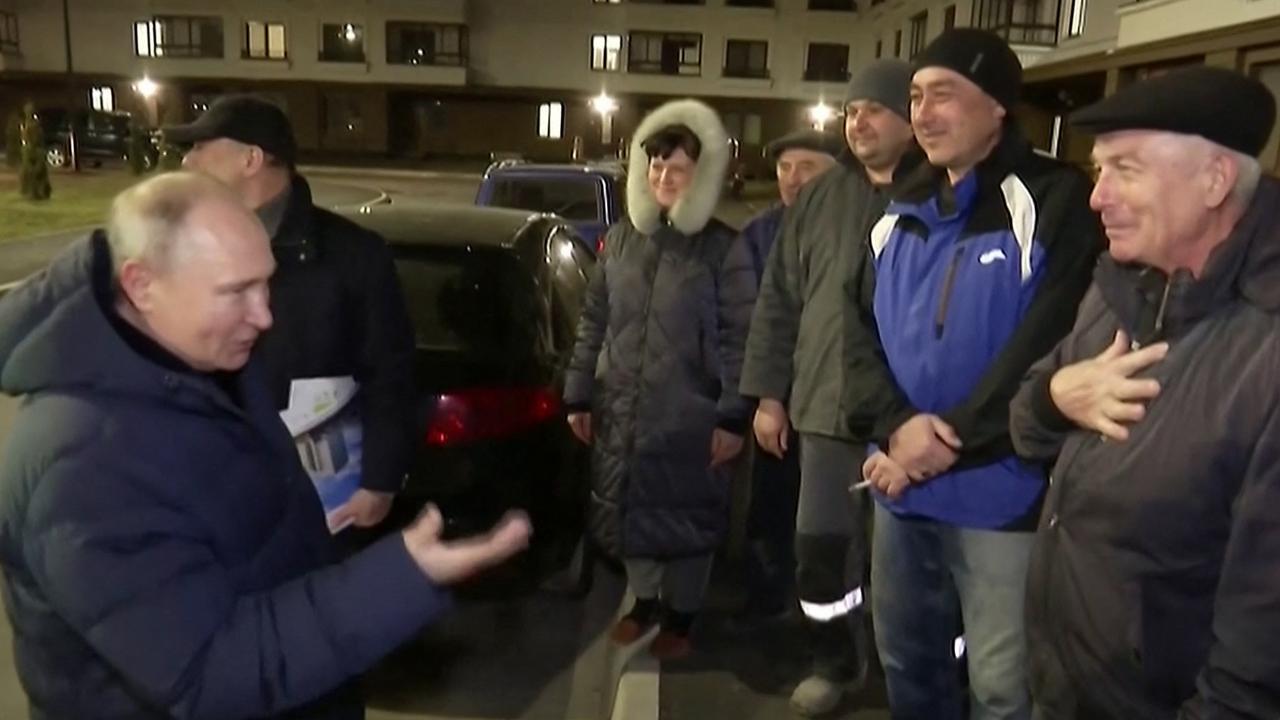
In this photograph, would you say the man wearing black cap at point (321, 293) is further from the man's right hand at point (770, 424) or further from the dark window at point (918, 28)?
the dark window at point (918, 28)

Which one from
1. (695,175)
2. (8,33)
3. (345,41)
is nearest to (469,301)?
(695,175)

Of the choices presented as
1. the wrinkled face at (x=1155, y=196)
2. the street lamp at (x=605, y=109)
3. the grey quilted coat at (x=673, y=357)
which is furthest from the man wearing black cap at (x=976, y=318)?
the street lamp at (x=605, y=109)

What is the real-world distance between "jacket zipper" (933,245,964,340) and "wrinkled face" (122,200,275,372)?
5.98 ft

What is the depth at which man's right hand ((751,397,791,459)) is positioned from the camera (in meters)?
3.96

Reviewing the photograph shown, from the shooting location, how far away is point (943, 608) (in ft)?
10.4

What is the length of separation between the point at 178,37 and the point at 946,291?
52486mm

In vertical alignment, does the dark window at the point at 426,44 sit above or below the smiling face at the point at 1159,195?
above

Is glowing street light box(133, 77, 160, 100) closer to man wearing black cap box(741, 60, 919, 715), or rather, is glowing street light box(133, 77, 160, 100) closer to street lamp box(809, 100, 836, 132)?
street lamp box(809, 100, 836, 132)

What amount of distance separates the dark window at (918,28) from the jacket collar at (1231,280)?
3647cm

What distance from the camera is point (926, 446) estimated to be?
9.56 ft

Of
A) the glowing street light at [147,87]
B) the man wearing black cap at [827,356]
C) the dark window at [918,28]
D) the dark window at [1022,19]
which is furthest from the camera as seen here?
the glowing street light at [147,87]

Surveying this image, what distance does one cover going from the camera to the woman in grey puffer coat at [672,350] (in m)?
4.07

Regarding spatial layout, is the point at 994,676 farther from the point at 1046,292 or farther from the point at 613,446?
the point at 613,446

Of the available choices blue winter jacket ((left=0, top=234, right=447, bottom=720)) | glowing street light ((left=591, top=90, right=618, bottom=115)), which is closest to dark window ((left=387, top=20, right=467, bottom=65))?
glowing street light ((left=591, top=90, right=618, bottom=115))
